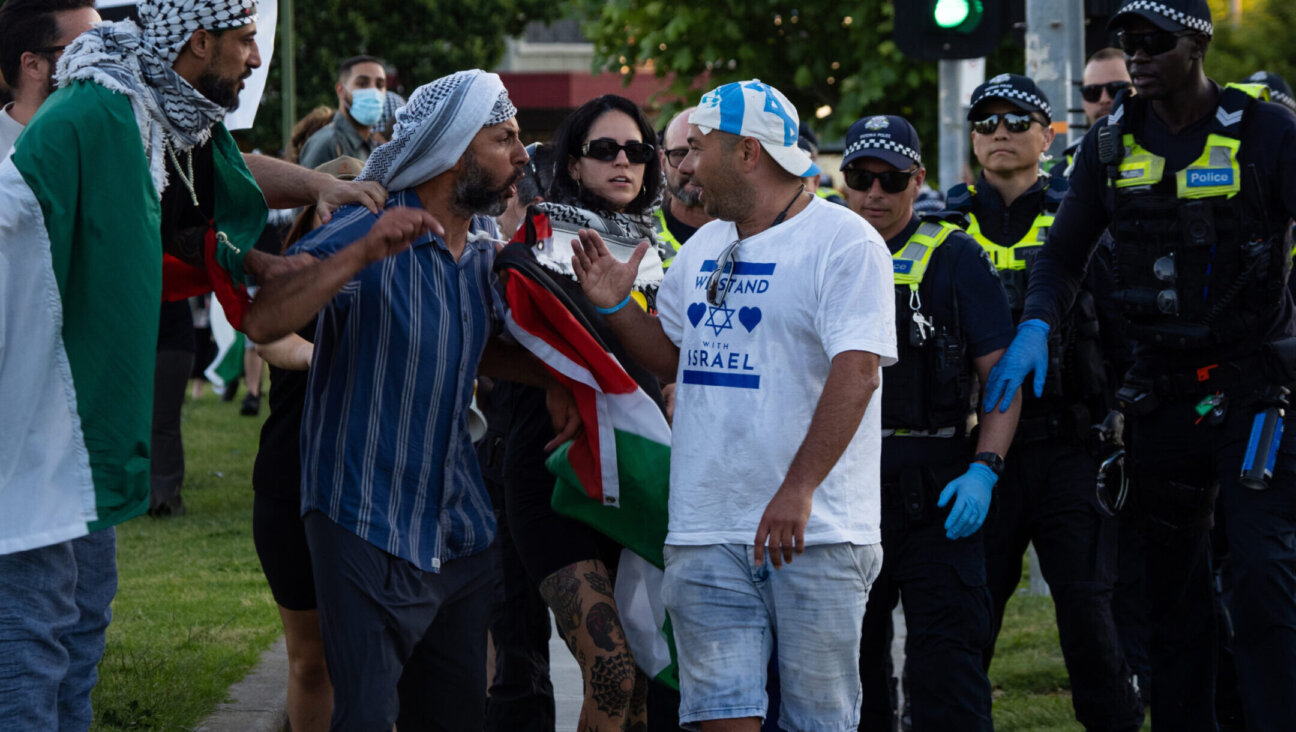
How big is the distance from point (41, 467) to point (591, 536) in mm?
1922

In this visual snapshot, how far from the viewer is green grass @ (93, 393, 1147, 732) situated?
18.7 feet

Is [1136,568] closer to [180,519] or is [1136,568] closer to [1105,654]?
[1105,654]

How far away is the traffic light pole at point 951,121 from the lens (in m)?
12.3

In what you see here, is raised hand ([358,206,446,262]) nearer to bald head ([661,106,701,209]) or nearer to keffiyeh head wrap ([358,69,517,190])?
keffiyeh head wrap ([358,69,517,190])

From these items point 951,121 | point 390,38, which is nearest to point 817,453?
point 951,121

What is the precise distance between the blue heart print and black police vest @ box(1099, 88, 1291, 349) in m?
1.79

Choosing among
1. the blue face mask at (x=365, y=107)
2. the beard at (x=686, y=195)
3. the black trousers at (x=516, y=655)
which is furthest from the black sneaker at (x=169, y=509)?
the beard at (x=686, y=195)

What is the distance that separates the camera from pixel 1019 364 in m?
5.44

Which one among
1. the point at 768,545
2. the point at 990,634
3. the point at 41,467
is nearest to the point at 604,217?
the point at 768,545

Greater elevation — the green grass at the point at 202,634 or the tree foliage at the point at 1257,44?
the tree foliage at the point at 1257,44

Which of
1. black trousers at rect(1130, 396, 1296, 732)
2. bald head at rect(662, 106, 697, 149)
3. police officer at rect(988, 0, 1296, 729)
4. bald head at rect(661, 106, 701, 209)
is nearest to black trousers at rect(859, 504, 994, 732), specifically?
police officer at rect(988, 0, 1296, 729)

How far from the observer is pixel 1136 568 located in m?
6.61

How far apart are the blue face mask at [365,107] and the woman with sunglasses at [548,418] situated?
485cm

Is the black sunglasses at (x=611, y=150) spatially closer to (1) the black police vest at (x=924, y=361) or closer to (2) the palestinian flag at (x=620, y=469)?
(2) the palestinian flag at (x=620, y=469)
